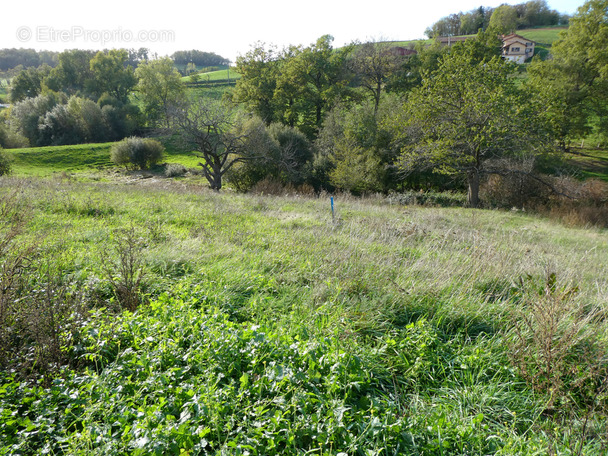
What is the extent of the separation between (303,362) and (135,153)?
43.2 metres

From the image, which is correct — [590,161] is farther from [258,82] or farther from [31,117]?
[31,117]

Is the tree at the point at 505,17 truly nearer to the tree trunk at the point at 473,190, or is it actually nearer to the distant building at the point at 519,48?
the distant building at the point at 519,48

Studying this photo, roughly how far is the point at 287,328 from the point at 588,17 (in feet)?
138

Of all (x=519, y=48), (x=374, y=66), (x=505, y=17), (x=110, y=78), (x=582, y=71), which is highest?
(x=505, y=17)

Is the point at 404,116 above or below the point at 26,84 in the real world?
below

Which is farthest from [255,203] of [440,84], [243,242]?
[440,84]

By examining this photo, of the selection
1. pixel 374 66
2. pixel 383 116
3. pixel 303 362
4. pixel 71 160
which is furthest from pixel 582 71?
pixel 71 160

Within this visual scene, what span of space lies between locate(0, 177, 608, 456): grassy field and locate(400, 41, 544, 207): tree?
15.2m

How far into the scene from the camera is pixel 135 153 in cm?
3944

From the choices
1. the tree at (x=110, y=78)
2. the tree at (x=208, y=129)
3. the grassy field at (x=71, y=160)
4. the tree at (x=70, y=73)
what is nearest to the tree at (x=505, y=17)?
the grassy field at (x=71, y=160)

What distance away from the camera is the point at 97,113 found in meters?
51.2

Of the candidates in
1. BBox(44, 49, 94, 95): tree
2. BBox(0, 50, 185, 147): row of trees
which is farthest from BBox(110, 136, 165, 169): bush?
BBox(44, 49, 94, 95): tree

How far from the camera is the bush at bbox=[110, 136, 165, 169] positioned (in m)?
39.2

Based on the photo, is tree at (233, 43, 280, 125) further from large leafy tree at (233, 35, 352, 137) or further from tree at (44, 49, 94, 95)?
tree at (44, 49, 94, 95)
